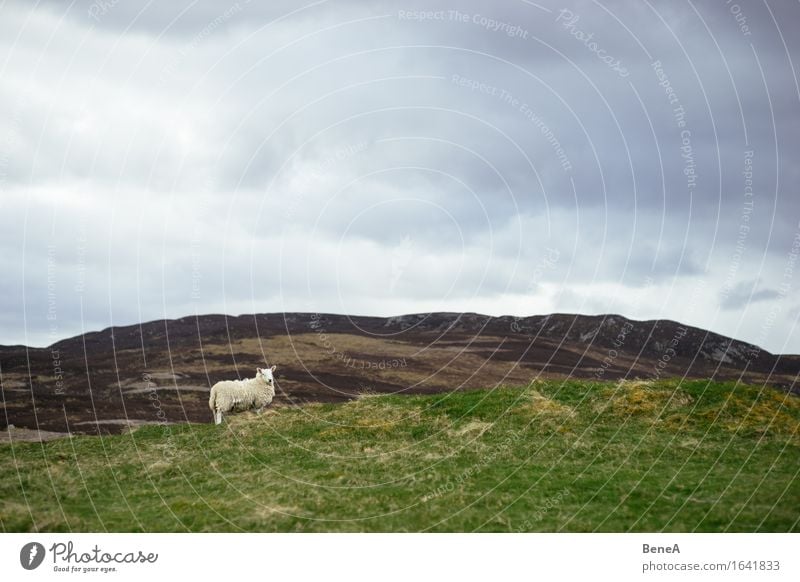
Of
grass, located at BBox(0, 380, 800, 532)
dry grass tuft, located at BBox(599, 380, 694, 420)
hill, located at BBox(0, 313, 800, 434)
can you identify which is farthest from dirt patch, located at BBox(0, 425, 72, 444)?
dry grass tuft, located at BBox(599, 380, 694, 420)

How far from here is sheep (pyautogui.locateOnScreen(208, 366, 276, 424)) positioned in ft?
102

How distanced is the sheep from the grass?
92.7 inches

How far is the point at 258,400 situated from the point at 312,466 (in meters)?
11.5

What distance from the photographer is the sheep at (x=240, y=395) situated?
31109mm

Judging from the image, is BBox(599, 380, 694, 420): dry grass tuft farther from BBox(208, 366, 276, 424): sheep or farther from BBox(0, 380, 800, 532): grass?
BBox(208, 366, 276, 424): sheep

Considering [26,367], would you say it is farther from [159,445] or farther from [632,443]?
[632,443]

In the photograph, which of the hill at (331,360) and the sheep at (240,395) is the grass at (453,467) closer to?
the sheep at (240,395)

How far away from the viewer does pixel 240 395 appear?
1238 inches

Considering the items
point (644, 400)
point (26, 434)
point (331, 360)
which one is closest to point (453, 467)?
point (644, 400)

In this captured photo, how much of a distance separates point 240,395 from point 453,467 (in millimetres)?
14632

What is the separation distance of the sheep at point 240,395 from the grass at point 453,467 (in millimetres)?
2354

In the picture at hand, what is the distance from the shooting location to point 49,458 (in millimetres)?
23719

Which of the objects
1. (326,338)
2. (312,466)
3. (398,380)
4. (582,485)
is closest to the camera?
(582,485)

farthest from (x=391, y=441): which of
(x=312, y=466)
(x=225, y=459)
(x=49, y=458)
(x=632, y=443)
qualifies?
(x=49, y=458)
